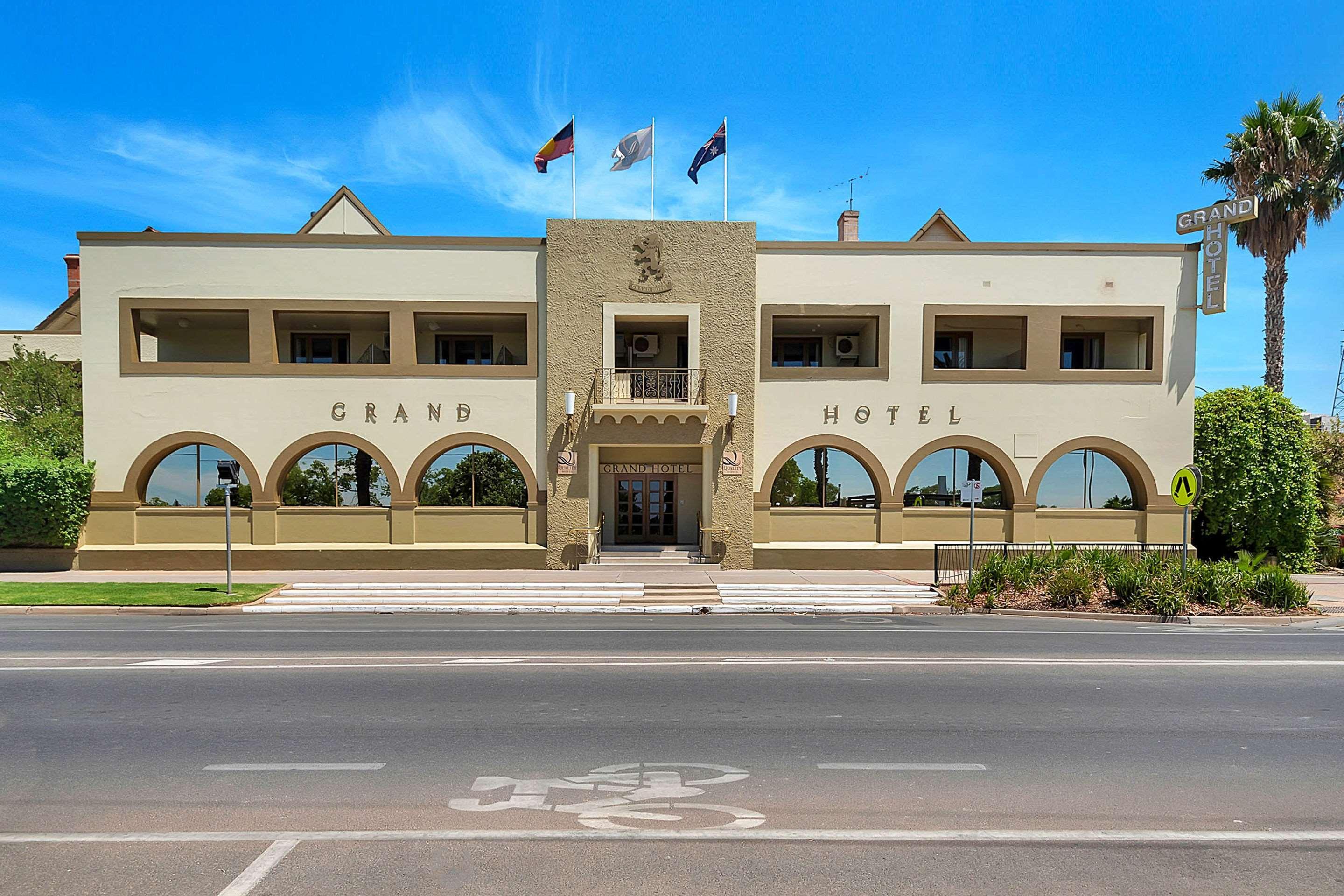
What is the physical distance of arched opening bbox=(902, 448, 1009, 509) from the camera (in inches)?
873

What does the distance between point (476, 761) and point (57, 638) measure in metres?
10.5

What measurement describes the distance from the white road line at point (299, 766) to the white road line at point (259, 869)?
1.25m

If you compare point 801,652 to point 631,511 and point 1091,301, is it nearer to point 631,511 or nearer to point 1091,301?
point 631,511

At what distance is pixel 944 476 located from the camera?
22266 millimetres

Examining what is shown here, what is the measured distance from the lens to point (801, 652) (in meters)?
11.2

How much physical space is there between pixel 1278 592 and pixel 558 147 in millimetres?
21218

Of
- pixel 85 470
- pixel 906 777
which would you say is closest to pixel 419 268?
pixel 85 470

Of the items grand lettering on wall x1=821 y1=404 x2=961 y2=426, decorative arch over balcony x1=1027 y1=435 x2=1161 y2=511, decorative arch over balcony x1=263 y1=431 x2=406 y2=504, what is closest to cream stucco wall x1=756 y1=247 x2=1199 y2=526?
grand lettering on wall x1=821 y1=404 x2=961 y2=426

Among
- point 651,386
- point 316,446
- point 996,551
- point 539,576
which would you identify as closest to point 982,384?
point 996,551

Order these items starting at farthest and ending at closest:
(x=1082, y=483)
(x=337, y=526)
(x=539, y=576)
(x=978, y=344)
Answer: (x=978, y=344) → (x=1082, y=483) → (x=337, y=526) → (x=539, y=576)

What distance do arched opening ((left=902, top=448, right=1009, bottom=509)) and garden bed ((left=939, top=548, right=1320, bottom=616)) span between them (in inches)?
187

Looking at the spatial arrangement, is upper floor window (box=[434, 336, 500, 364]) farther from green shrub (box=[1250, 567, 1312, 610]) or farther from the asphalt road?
green shrub (box=[1250, 567, 1312, 610])

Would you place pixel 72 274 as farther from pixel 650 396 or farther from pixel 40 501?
pixel 650 396

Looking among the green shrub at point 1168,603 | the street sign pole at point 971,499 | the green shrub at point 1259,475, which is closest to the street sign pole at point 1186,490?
the green shrub at point 1168,603
